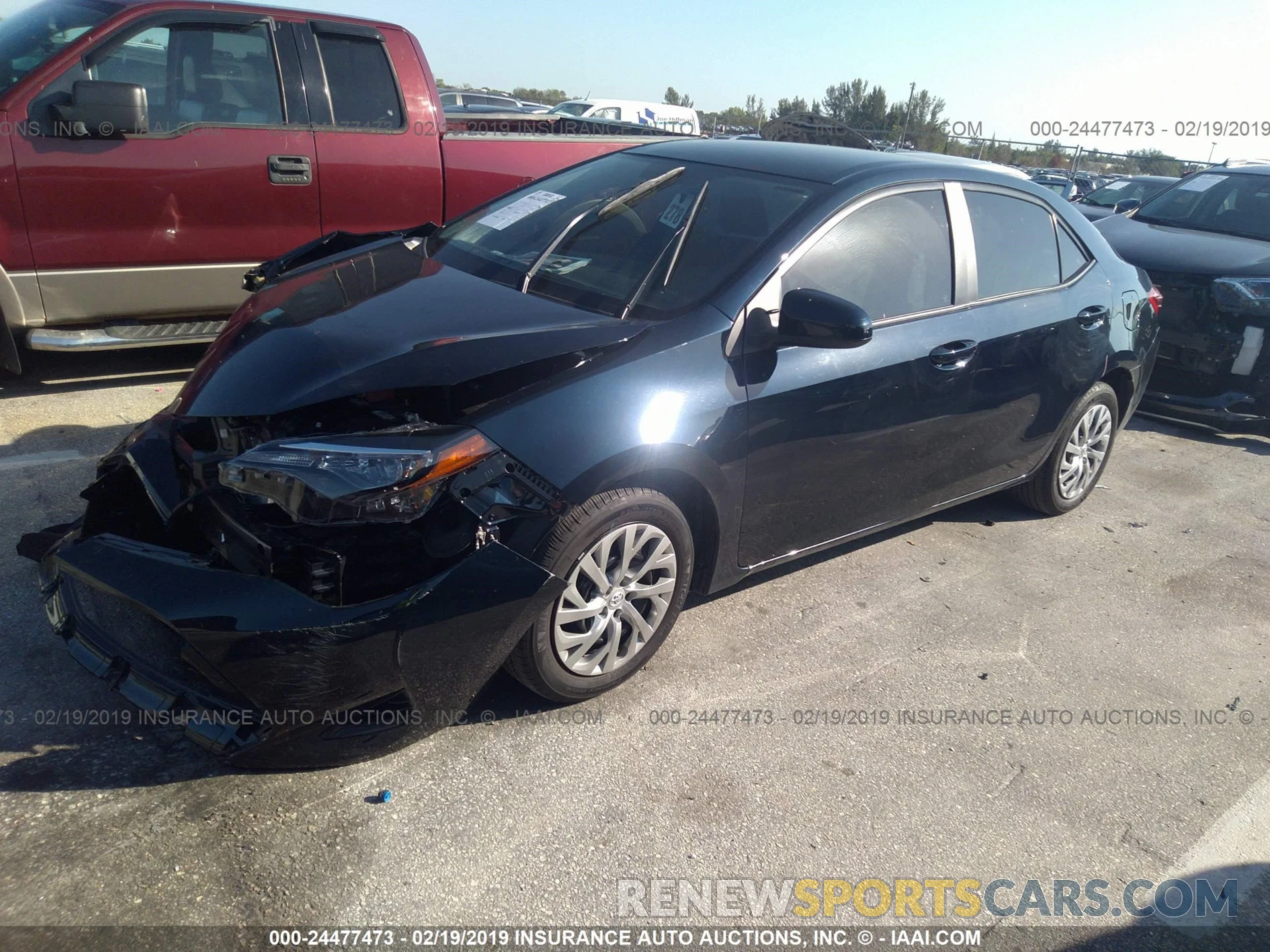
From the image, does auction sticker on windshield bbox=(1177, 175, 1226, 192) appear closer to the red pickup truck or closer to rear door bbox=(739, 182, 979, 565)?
rear door bbox=(739, 182, 979, 565)

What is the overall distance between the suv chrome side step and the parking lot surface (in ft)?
2.52

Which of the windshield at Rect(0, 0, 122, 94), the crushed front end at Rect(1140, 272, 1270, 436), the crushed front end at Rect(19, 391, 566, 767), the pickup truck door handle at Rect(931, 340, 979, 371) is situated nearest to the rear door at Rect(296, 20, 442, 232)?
the windshield at Rect(0, 0, 122, 94)

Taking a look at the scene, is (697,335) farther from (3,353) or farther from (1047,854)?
(3,353)

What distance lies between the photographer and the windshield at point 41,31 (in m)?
4.99

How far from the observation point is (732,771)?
2.95 metres

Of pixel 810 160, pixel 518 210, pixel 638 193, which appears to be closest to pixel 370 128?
pixel 518 210

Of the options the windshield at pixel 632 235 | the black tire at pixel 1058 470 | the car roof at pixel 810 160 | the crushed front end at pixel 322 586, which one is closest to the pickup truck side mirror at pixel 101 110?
the windshield at pixel 632 235

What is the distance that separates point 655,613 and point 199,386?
5.52 ft

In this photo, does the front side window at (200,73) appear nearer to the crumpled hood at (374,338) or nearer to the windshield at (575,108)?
the crumpled hood at (374,338)

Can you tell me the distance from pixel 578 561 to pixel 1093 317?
3170 mm

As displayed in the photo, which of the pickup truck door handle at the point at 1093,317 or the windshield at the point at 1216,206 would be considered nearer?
the pickup truck door handle at the point at 1093,317

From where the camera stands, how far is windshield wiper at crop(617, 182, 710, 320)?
3.35m

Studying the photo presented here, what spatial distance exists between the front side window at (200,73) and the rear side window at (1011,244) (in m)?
3.95

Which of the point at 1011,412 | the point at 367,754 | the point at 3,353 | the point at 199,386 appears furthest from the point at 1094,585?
the point at 3,353
